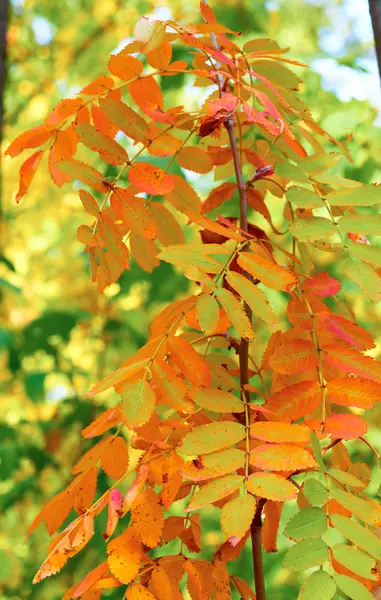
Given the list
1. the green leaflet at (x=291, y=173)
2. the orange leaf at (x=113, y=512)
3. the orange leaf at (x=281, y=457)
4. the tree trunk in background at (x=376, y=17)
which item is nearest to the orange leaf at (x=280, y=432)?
the orange leaf at (x=281, y=457)

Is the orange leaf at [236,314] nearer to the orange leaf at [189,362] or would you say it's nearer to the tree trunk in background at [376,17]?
the orange leaf at [189,362]

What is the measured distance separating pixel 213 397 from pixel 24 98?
301cm

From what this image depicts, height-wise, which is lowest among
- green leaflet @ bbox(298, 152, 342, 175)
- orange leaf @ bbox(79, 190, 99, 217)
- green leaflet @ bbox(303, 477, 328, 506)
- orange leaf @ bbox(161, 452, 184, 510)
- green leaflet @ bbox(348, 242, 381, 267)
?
green leaflet @ bbox(303, 477, 328, 506)

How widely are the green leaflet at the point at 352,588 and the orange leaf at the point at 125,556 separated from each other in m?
0.14

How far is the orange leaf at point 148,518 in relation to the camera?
20.1 inches

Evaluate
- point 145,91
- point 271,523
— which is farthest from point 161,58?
point 271,523

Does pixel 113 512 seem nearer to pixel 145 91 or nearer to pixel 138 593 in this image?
pixel 138 593

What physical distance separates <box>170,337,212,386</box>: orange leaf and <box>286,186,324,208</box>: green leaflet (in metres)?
0.15

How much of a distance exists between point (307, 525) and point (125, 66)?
43 centimetres

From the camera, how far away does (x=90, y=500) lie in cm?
61

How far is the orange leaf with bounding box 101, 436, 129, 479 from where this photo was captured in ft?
1.97

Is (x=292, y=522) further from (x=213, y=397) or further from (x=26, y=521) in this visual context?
(x=26, y=521)

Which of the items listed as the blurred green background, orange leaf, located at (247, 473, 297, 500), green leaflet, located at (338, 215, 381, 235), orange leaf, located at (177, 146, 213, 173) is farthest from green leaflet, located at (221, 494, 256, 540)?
the blurred green background

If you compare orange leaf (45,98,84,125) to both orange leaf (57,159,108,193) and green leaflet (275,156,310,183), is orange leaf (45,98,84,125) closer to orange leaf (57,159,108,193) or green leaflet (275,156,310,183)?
orange leaf (57,159,108,193)
